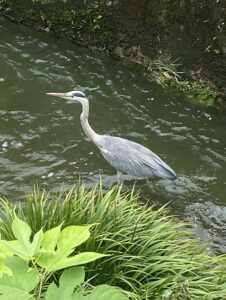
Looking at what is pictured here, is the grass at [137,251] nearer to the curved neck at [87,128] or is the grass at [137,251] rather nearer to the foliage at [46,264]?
the foliage at [46,264]

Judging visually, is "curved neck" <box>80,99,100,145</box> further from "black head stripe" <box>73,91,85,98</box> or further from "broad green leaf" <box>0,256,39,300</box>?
"broad green leaf" <box>0,256,39,300</box>

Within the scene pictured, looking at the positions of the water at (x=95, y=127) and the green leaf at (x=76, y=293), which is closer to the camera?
the green leaf at (x=76, y=293)

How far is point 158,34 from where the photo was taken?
29.4 feet

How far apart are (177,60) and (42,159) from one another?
337 centimetres

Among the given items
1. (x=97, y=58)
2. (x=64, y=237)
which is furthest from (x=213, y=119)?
(x=64, y=237)

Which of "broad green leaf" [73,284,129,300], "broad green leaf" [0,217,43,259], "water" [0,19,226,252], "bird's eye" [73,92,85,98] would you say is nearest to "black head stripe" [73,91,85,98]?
Result: "bird's eye" [73,92,85,98]

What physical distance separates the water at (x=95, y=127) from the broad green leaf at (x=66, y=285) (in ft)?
14.1

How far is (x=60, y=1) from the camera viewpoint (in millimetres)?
9656

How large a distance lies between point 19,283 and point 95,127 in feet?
20.1

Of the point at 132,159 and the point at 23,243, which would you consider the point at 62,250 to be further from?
the point at 132,159

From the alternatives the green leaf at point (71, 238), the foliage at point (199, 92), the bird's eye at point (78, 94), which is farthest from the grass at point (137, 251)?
the foliage at point (199, 92)

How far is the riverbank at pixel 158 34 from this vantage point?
28.0 feet

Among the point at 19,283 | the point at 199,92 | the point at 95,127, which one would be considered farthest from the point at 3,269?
the point at 199,92

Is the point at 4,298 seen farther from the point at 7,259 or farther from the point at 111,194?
the point at 111,194
